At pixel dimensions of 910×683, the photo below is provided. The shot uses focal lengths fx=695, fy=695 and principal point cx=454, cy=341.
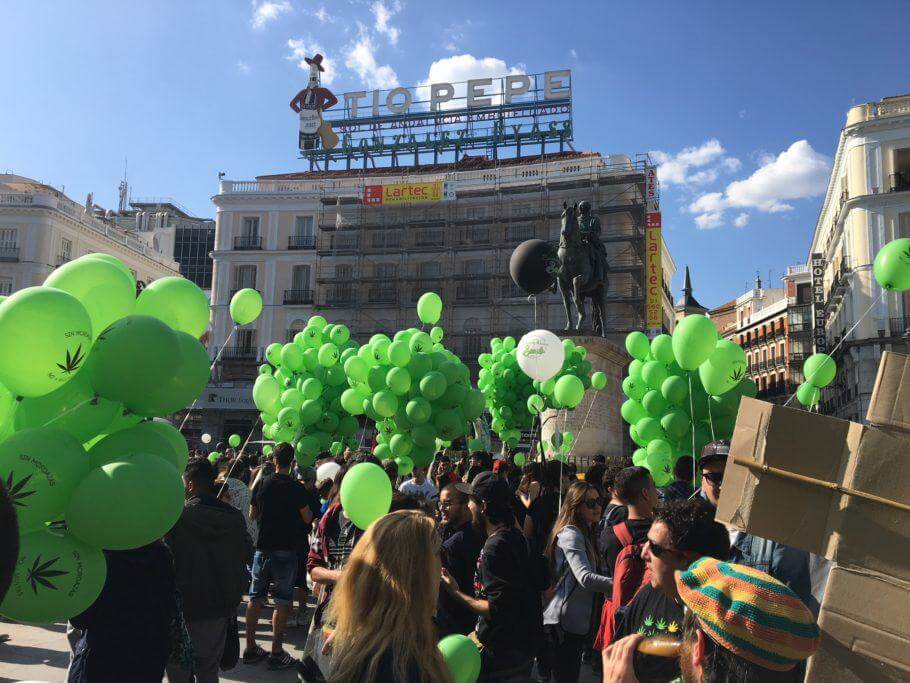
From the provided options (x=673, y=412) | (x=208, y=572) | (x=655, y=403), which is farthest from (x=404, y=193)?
(x=208, y=572)

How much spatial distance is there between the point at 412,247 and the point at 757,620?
3271 cm

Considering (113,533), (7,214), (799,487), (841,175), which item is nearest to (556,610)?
(799,487)

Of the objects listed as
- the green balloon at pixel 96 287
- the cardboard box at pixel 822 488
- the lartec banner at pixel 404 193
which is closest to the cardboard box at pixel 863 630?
the cardboard box at pixel 822 488

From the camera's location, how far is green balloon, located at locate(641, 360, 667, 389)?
6.77 meters

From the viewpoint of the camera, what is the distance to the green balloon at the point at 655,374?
6.77 meters

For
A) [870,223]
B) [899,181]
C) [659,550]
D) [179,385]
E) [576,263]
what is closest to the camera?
[659,550]

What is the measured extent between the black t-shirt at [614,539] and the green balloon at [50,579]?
2355mm

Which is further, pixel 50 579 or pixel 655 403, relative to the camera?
pixel 655 403

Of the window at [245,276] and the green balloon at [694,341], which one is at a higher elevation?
the window at [245,276]

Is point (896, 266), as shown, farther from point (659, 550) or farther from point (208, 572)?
point (208, 572)

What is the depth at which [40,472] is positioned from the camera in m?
2.08

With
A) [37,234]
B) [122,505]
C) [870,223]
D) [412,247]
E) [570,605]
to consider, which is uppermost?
[37,234]

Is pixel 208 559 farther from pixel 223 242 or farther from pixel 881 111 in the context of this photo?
pixel 223 242

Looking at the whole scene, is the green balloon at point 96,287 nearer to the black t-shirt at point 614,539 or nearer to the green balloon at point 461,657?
the green balloon at point 461,657
